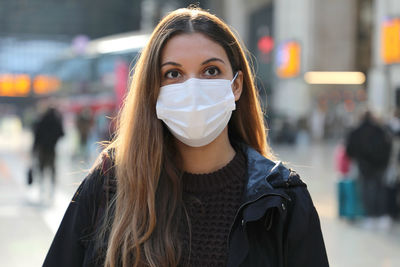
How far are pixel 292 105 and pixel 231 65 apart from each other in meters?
29.0

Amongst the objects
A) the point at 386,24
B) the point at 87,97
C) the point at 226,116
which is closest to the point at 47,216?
the point at 226,116

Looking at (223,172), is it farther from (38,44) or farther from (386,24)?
(38,44)

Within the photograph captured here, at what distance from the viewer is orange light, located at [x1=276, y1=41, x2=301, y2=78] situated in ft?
93.9

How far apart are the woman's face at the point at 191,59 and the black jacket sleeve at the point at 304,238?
542 millimetres

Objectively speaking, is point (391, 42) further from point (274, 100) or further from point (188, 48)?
point (274, 100)

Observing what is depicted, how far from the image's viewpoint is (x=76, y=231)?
1854 mm

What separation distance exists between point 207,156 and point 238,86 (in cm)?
32

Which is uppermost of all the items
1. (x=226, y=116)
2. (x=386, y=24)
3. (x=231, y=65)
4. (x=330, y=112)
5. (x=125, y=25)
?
(x=125, y=25)

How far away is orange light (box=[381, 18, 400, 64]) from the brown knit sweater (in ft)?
39.2

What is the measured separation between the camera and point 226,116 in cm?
207


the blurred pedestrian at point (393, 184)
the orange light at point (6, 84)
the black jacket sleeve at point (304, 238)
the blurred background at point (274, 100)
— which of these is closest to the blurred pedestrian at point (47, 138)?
the blurred background at point (274, 100)

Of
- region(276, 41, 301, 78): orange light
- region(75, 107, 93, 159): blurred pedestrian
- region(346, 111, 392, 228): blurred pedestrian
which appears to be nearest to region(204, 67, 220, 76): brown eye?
region(346, 111, 392, 228): blurred pedestrian

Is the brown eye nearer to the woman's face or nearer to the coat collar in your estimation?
the woman's face

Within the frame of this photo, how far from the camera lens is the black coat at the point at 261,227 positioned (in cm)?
179
